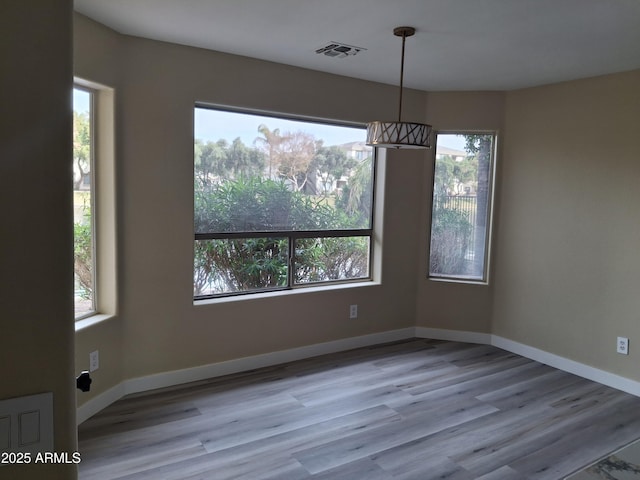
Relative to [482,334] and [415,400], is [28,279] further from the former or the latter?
[482,334]

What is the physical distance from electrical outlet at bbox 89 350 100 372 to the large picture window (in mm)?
849

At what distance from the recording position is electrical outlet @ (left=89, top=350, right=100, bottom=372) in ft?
9.84

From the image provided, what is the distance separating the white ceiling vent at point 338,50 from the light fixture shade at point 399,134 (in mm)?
865

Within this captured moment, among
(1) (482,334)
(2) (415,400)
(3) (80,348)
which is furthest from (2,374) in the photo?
(1) (482,334)

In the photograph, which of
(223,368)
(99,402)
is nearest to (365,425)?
(223,368)

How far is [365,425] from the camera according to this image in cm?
304

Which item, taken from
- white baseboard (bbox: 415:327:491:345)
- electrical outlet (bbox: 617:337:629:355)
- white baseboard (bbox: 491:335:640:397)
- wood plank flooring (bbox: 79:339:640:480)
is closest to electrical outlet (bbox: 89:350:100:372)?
wood plank flooring (bbox: 79:339:640:480)

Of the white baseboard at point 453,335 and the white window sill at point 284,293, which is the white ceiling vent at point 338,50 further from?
the white baseboard at point 453,335

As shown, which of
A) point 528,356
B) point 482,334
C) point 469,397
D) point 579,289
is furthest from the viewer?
point 482,334

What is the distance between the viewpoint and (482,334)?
470cm

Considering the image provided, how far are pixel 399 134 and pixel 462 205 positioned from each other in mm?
2263

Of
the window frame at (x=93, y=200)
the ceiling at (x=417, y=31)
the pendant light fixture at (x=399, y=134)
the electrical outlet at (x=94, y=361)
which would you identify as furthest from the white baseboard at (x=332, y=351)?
the ceiling at (x=417, y=31)

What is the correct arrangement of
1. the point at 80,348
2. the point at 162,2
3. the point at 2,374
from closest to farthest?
the point at 2,374 < the point at 162,2 < the point at 80,348

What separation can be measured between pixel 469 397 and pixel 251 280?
6.33 feet
